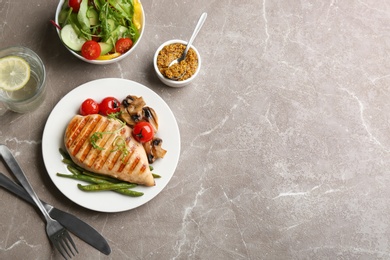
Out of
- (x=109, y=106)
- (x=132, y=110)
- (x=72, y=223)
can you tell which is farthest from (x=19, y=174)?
(x=132, y=110)

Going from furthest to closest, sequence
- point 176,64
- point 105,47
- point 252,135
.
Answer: point 252,135, point 176,64, point 105,47

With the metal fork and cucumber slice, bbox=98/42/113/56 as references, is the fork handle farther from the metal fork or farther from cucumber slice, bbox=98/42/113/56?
cucumber slice, bbox=98/42/113/56

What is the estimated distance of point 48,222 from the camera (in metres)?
3.45

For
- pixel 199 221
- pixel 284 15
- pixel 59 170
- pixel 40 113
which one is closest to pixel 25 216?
pixel 59 170

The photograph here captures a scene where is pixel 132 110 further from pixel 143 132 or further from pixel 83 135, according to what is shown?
pixel 83 135

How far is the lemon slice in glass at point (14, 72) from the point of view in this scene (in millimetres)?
3387

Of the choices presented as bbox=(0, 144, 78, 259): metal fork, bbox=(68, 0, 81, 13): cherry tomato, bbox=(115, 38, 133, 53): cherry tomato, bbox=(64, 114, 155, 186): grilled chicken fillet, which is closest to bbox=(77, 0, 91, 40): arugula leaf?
bbox=(68, 0, 81, 13): cherry tomato

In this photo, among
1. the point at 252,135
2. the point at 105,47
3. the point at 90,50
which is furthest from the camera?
the point at 252,135

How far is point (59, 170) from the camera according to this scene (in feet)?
11.2

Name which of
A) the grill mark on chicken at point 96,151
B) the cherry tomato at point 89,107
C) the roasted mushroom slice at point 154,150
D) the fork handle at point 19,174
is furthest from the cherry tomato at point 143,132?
the fork handle at point 19,174

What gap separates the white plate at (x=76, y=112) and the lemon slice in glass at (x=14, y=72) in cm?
30

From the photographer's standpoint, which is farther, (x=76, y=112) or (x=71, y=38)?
(x=76, y=112)

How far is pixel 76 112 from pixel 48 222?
0.79 meters

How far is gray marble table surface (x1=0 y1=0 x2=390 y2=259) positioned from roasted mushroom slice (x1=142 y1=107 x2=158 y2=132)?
0.26 meters
